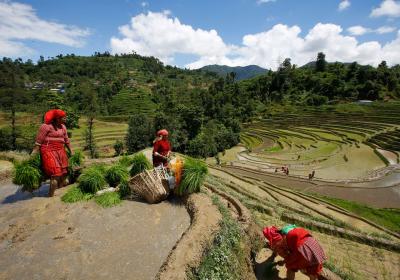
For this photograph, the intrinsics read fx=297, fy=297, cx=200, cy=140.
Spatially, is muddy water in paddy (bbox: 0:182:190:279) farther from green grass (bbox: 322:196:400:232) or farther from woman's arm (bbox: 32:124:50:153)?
green grass (bbox: 322:196:400:232)

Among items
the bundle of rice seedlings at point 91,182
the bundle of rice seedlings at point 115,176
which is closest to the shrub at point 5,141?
the bundle of rice seedlings at point 115,176

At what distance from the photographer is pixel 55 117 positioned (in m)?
6.34

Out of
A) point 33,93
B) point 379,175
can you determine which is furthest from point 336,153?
point 33,93

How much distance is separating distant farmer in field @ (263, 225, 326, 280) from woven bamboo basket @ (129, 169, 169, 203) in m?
2.29

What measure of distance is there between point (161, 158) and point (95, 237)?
7.64 ft

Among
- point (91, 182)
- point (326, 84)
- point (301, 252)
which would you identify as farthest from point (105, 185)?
point (326, 84)

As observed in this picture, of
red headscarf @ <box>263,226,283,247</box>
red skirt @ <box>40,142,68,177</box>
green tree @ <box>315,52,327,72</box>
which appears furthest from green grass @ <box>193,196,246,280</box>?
green tree @ <box>315,52,327,72</box>

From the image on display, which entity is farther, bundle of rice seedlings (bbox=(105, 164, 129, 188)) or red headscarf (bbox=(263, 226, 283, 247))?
bundle of rice seedlings (bbox=(105, 164, 129, 188))

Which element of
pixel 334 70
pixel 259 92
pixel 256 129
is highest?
pixel 334 70

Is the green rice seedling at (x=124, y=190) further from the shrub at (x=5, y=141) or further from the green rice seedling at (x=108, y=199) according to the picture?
the shrub at (x=5, y=141)

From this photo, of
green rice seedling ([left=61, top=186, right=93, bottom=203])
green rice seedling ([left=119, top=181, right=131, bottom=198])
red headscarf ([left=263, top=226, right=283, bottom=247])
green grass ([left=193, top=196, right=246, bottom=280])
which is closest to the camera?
green grass ([left=193, top=196, right=246, bottom=280])

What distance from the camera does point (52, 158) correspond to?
6.23 m

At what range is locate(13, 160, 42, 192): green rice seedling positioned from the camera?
6020 millimetres

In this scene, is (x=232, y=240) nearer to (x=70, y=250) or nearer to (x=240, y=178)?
(x=70, y=250)
